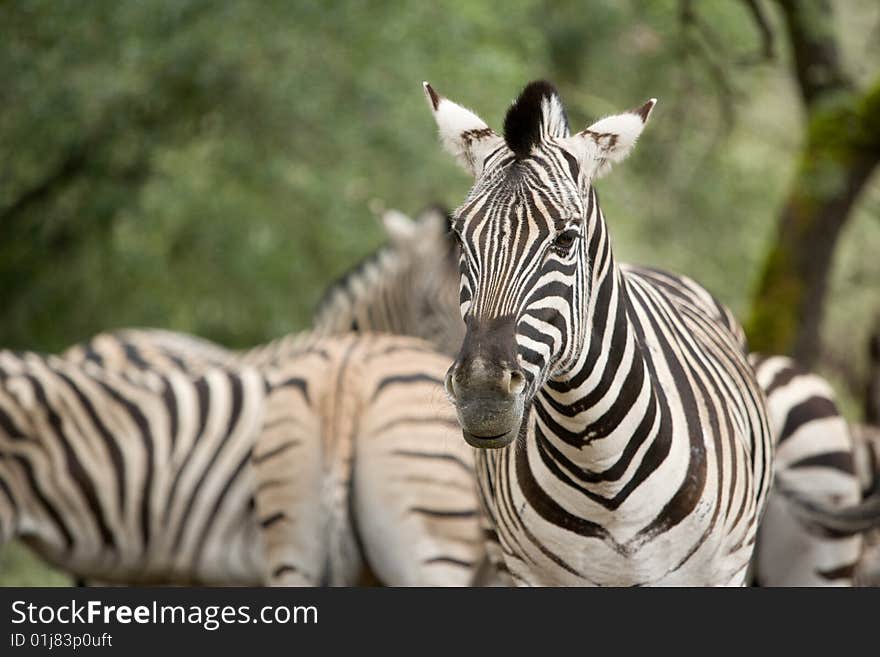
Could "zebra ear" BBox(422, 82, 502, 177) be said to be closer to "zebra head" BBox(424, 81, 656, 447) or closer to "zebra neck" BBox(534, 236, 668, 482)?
"zebra head" BBox(424, 81, 656, 447)

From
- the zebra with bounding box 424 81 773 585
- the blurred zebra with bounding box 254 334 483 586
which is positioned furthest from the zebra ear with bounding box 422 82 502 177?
the blurred zebra with bounding box 254 334 483 586

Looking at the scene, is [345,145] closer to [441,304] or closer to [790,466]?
[441,304]

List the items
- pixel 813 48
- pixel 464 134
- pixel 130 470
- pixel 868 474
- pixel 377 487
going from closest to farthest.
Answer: pixel 464 134, pixel 377 487, pixel 130 470, pixel 868 474, pixel 813 48

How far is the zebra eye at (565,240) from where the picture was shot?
369 centimetres

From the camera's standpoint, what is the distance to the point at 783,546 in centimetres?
578

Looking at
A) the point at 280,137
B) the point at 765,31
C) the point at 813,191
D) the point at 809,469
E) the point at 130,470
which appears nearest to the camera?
the point at 809,469

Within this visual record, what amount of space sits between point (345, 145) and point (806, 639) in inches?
281

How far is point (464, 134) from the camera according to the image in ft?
13.4

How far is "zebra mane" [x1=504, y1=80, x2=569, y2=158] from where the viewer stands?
12.7 feet

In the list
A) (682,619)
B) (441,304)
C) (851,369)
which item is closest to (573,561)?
(682,619)

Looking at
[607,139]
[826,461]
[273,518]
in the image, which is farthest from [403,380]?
[607,139]

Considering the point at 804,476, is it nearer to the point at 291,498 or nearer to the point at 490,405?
the point at 291,498

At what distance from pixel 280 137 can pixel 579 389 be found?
7570 millimetres

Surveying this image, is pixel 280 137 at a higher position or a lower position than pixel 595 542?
higher
